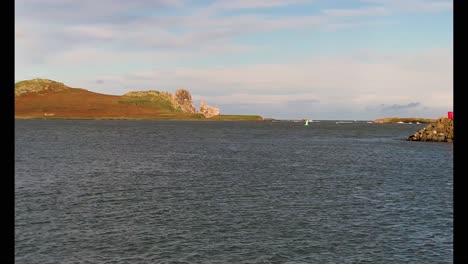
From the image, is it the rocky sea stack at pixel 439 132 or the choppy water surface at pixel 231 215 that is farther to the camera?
the rocky sea stack at pixel 439 132

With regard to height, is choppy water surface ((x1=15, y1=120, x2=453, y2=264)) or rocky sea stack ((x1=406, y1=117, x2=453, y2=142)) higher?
rocky sea stack ((x1=406, y1=117, x2=453, y2=142))

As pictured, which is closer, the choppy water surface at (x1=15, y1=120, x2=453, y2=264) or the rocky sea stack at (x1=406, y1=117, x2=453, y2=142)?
the choppy water surface at (x1=15, y1=120, x2=453, y2=264)

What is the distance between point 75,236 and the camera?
30.1m

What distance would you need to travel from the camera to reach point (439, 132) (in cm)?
13888

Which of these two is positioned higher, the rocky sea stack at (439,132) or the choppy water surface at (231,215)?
the rocky sea stack at (439,132)

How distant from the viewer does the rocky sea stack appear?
135m

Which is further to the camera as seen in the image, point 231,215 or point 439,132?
point 439,132

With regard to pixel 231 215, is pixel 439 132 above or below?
above

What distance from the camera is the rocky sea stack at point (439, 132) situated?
5334 inches
